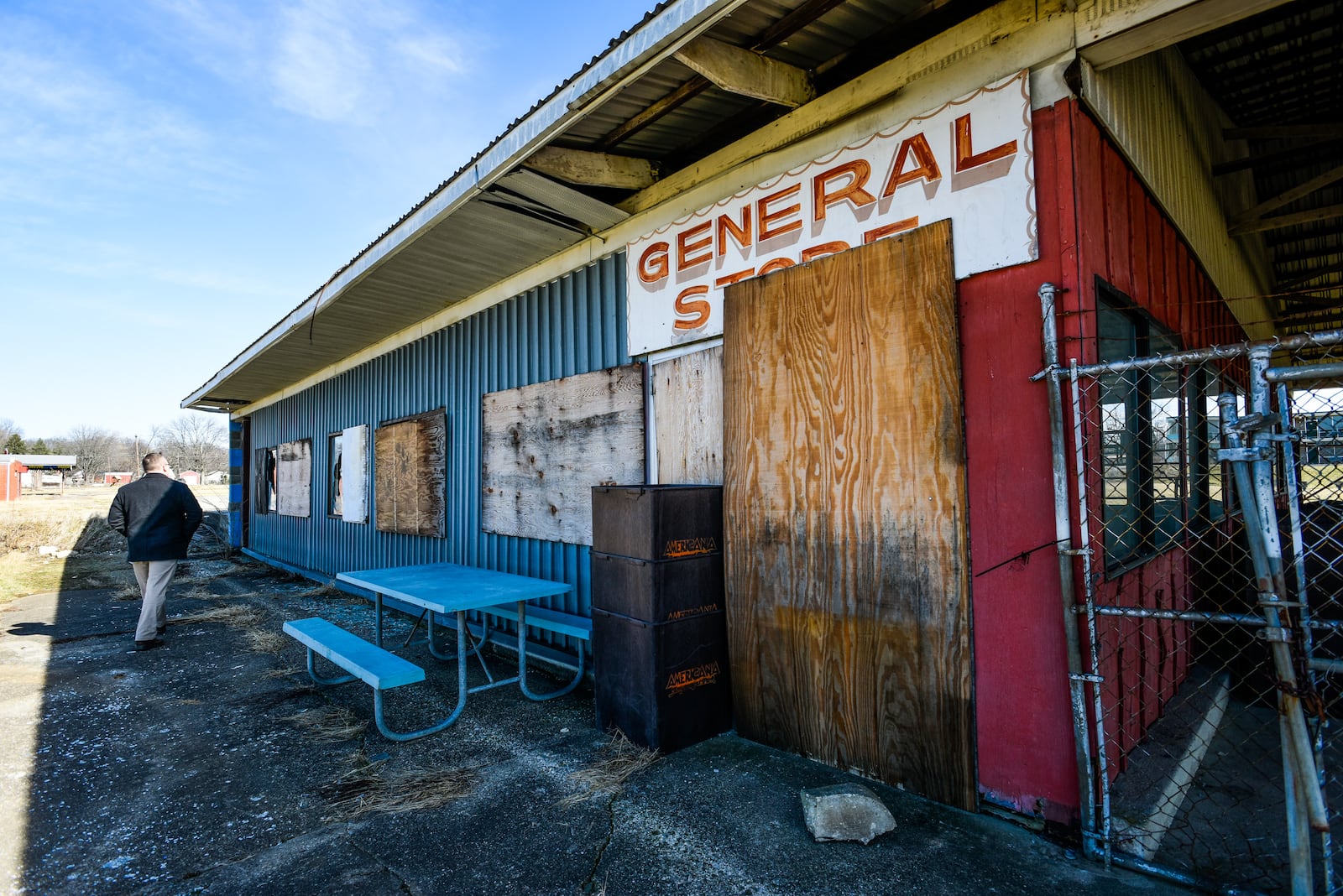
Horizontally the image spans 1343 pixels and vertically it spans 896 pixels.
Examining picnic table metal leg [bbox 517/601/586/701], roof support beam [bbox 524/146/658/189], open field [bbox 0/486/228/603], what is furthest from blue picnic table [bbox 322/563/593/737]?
open field [bbox 0/486/228/603]

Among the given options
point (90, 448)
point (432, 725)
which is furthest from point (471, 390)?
point (90, 448)

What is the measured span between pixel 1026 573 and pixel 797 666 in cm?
131

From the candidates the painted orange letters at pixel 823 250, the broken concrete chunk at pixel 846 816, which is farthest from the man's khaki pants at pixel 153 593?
the painted orange letters at pixel 823 250

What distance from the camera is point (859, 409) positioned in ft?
10.9

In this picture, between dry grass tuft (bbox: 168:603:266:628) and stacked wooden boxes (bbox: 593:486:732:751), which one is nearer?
stacked wooden boxes (bbox: 593:486:732:751)

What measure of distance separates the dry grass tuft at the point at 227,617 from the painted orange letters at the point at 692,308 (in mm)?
6472

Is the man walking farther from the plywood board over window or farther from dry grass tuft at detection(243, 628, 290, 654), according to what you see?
the plywood board over window

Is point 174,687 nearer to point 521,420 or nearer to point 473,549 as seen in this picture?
point 473,549

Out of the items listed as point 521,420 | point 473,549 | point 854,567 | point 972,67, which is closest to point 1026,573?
point 854,567

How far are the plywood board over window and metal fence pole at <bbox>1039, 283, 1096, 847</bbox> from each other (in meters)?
6.33

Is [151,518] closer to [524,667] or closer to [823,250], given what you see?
[524,667]

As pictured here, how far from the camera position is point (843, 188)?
3.56 meters

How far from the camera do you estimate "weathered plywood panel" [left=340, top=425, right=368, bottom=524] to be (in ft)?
30.6

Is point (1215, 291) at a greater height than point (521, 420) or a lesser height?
greater
